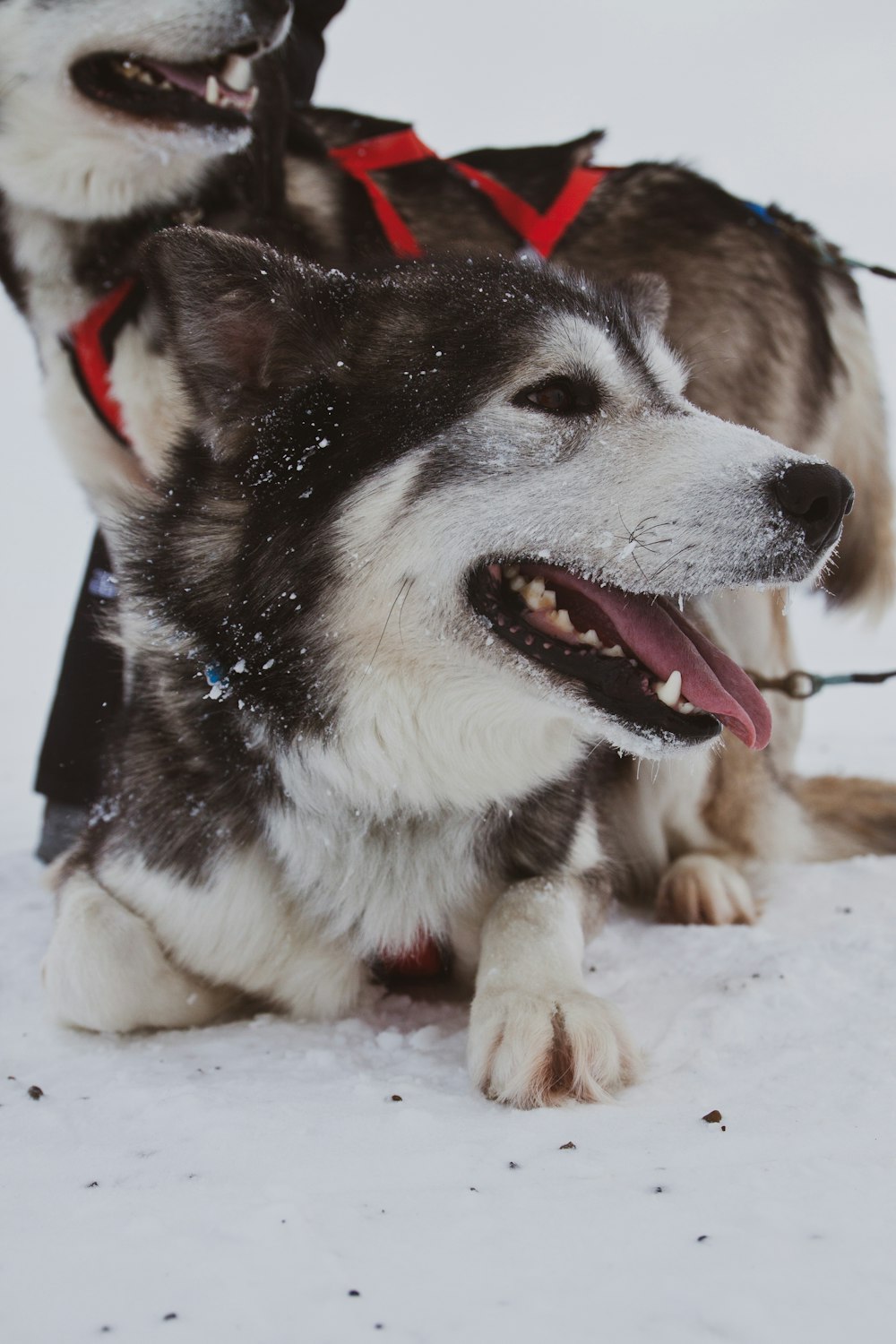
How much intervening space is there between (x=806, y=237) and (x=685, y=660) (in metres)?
2.10

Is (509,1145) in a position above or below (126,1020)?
above

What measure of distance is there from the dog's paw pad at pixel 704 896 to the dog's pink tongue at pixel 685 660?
98cm

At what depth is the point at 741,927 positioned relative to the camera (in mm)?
2613

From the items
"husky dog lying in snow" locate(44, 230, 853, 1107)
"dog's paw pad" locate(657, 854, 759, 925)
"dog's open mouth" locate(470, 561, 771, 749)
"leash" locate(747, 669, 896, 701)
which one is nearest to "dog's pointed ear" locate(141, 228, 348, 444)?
"husky dog lying in snow" locate(44, 230, 853, 1107)

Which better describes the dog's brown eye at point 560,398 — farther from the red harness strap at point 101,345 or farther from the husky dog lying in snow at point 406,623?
the red harness strap at point 101,345

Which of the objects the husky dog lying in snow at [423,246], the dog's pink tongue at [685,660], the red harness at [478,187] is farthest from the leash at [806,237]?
the dog's pink tongue at [685,660]

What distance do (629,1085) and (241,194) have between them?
2501mm

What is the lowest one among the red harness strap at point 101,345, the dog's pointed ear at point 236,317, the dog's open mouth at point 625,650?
the red harness strap at point 101,345

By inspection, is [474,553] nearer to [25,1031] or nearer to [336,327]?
[336,327]

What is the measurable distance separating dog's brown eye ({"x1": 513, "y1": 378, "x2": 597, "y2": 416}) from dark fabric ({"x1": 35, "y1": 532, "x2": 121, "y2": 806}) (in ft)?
6.51

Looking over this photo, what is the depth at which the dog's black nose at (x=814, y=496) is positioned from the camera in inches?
70.6

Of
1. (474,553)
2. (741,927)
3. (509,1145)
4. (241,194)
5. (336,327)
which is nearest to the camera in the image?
(509,1145)

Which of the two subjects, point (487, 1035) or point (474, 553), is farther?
point (474, 553)

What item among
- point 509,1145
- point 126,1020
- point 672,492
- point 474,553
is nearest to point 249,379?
point 474,553
